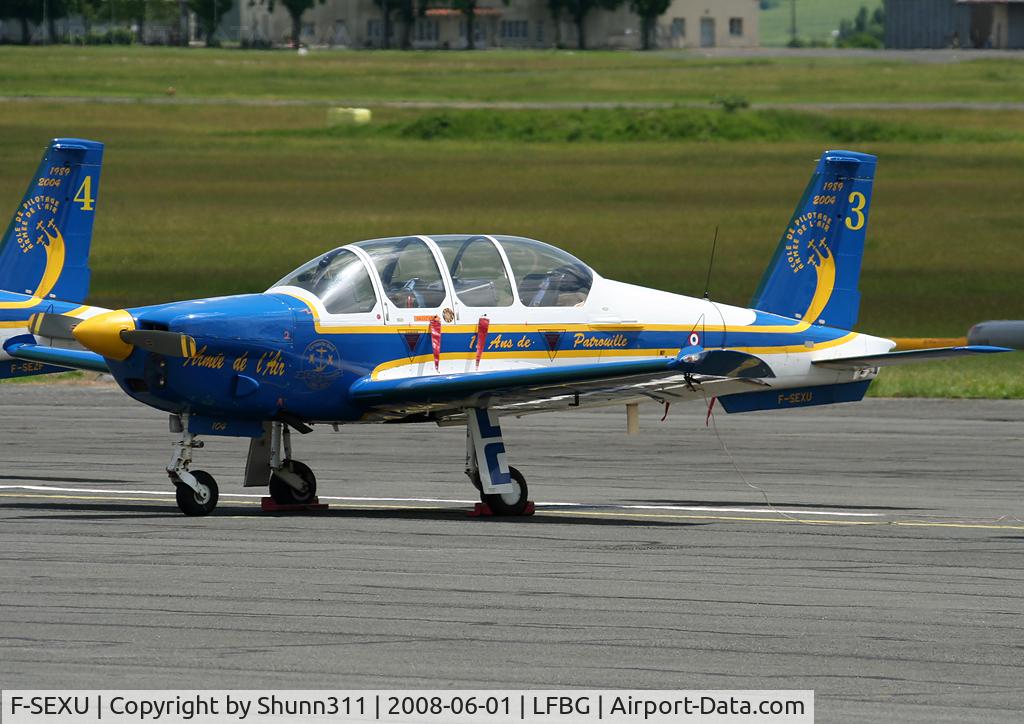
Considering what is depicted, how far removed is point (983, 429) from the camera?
21688 millimetres

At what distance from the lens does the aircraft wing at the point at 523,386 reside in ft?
43.8

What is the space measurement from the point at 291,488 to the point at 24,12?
136405 millimetres

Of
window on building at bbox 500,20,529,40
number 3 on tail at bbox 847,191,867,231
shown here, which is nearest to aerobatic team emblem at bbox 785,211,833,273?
number 3 on tail at bbox 847,191,867,231

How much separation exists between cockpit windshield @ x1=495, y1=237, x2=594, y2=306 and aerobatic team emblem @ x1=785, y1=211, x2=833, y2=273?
7.91ft

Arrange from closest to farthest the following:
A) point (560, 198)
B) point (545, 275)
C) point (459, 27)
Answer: point (545, 275)
point (560, 198)
point (459, 27)

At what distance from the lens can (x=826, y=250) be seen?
16.5 meters

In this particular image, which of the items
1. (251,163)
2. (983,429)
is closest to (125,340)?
(983,429)

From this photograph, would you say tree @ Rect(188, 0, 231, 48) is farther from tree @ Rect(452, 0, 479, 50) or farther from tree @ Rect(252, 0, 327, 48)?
tree @ Rect(452, 0, 479, 50)

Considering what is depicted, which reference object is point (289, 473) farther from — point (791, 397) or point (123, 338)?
point (791, 397)

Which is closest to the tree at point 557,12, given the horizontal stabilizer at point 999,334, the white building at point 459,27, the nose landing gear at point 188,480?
the white building at point 459,27

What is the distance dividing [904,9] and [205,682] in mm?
160713

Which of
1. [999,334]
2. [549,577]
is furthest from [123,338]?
[999,334]

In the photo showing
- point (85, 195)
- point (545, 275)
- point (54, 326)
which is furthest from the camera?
point (85, 195)

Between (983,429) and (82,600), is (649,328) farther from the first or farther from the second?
(983,429)
